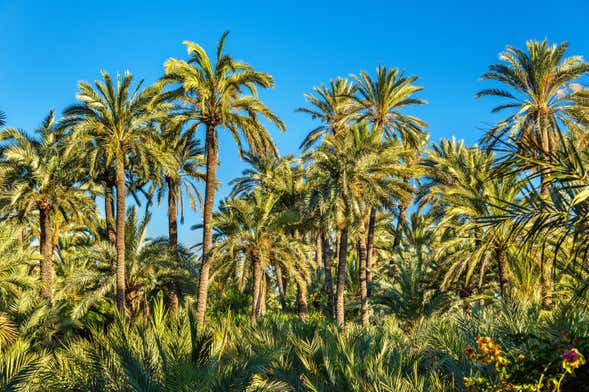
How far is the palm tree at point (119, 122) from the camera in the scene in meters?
23.9

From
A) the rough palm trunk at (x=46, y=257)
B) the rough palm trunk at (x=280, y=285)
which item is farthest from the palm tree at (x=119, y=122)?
the rough palm trunk at (x=280, y=285)

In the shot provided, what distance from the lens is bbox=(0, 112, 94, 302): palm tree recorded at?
84.5 feet

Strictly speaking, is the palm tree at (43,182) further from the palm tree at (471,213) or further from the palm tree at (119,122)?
the palm tree at (471,213)

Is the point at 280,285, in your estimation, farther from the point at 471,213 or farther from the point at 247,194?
the point at 471,213

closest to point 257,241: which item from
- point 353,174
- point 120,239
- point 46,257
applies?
point 353,174

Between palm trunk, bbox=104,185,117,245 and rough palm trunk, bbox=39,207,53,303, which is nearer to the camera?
rough palm trunk, bbox=39,207,53,303

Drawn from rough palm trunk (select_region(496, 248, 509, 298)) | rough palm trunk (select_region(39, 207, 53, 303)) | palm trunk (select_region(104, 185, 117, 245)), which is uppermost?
palm trunk (select_region(104, 185, 117, 245))

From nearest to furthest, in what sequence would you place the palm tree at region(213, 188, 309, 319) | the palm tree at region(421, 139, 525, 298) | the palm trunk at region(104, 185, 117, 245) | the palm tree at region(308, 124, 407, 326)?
the palm tree at region(421, 139, 525, 298), the palm tree at region(308, 124, 407, 326), the palm tree at region(213, 188, 309, 319), the palm trunk at region(104, 185, 117, 245)

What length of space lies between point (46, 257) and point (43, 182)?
3776 mm

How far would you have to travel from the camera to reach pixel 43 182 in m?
25.8

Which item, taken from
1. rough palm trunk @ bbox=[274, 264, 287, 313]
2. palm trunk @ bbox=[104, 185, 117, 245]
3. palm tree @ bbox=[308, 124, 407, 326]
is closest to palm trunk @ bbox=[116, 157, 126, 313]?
palm trunk @ bbox=[104, 185, 117, 245]

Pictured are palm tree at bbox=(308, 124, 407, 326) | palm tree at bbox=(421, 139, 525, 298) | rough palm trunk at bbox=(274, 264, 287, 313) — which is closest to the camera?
palm tree at bbox=(421, 139, 525, 298)

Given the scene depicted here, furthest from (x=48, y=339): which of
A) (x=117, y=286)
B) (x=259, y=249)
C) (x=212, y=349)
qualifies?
(x=212, y=349)

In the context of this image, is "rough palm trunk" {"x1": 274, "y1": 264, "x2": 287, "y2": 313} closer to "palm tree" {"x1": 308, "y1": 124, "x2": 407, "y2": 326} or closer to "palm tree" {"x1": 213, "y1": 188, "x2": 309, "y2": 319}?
"palm tree" {"x1": 213, "y1": 188, "x2": 309, "y2": 319}
